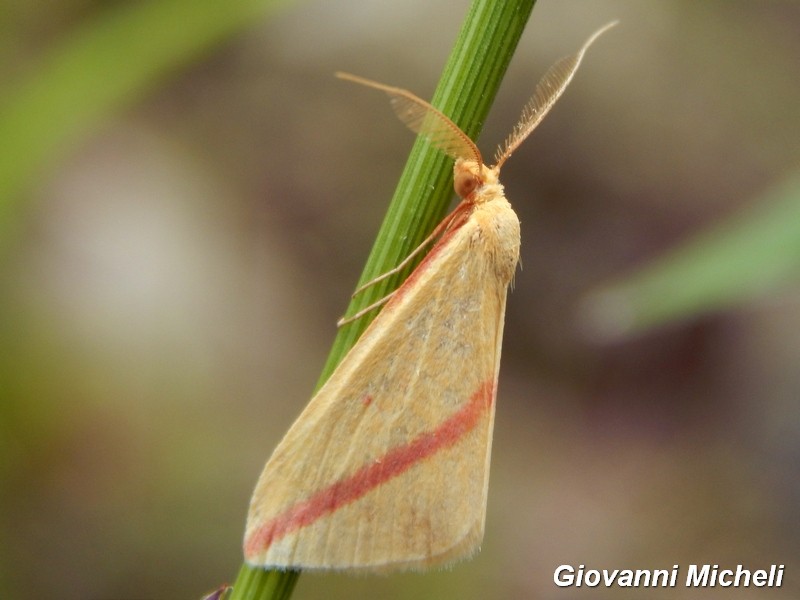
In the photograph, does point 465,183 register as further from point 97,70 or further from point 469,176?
point 97,70

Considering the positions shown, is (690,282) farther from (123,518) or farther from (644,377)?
(123,518)

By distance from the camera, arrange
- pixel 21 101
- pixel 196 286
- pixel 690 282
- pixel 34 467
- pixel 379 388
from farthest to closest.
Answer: pixel 196 286
pixel 34 467
pixel 21 101
pixel 690 282
pixel 379 388

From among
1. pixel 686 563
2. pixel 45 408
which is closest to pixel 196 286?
pixel 45 408

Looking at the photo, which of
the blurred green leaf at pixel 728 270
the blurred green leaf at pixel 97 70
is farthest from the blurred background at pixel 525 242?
the blurred green leaf at pixel 728 270

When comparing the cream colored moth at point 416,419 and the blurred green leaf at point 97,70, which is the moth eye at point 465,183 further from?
the blurred green leaf at point 97,70

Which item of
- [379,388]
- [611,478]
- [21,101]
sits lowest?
[611,478]
